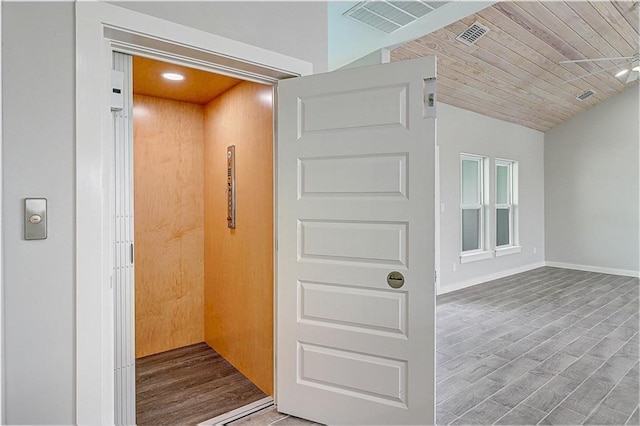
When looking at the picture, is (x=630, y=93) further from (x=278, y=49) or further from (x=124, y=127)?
(x=124, y=127)

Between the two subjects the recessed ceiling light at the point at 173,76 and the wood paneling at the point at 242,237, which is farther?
the recessed ceiling light at the point at 173,76

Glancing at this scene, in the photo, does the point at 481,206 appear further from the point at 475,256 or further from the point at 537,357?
the point at 537,357

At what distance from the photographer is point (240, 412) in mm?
2258

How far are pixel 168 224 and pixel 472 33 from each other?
145 inches

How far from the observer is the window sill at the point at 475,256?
5770 mm

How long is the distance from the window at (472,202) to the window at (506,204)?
0.64 metres

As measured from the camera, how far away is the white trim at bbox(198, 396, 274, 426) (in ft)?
7.11

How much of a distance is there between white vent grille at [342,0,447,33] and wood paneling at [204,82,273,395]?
5.01ft

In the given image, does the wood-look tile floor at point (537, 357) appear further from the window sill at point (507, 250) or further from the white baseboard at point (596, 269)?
the white baseboard at point (596, 269)

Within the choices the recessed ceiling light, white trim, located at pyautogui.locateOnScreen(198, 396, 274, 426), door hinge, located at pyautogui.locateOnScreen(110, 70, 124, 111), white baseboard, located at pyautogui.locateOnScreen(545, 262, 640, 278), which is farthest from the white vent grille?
white baseboard, located at pyautogui.locateOnScreen(545, 262, 640, 278)

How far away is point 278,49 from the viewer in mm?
→ 2121

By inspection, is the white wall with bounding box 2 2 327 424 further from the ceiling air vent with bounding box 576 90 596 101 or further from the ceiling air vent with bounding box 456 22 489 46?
the ceiling air vent with bounding box 576 90 596 101

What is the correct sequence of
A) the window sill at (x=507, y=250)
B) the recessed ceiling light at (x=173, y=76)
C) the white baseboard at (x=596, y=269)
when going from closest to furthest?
the recessed ceiling light at (x=173, y=76) < the window sill at (x=507, y=250) < the white baseboard at (x=596, y=269)

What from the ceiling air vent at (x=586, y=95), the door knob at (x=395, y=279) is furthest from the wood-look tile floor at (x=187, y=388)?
the ceiling air vent at (x=586, y=95)
